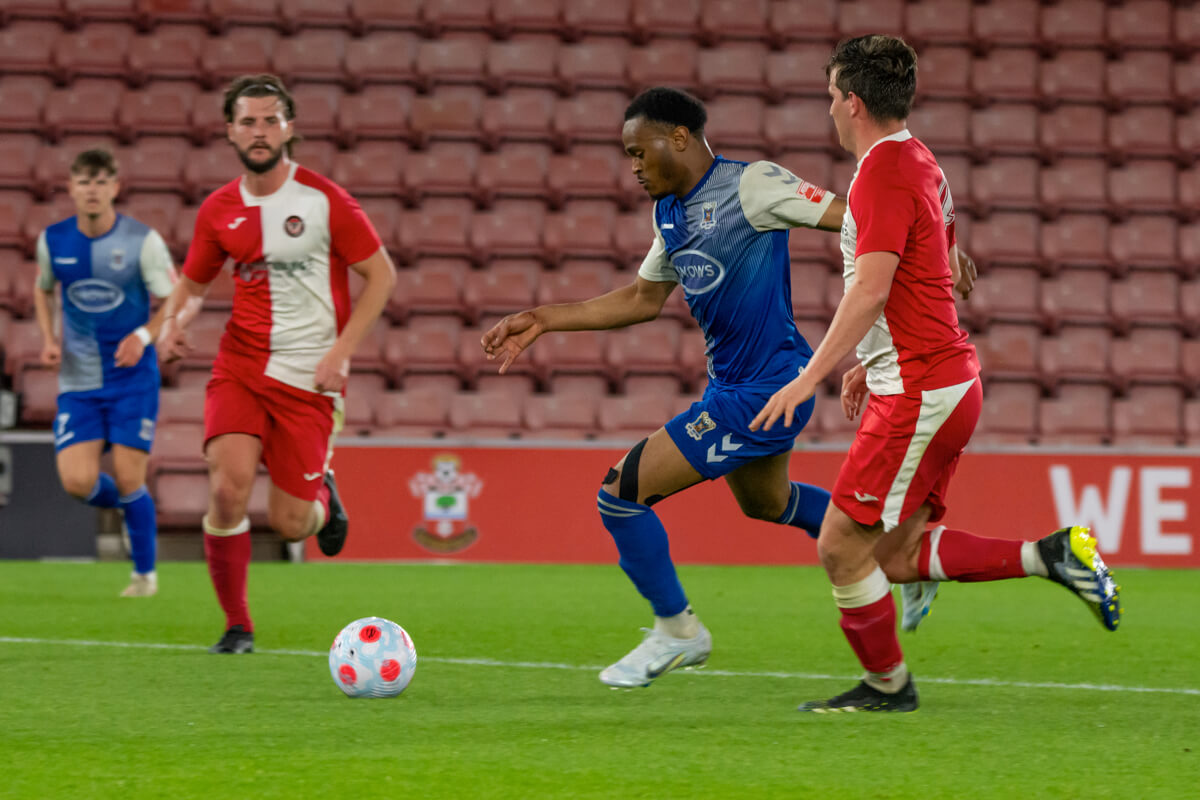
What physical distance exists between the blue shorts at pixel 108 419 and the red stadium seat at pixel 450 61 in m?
6.26

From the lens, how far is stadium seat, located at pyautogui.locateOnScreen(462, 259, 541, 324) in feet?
37.1

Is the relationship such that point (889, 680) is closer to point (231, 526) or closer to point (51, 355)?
point (231, 526)

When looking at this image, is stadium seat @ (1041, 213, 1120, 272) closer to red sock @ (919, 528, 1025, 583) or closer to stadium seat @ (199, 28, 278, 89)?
stadium seat @ (199, 28, 278, 89)

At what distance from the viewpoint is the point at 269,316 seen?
5328 mm

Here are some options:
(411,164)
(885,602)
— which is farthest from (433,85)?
(885,602)

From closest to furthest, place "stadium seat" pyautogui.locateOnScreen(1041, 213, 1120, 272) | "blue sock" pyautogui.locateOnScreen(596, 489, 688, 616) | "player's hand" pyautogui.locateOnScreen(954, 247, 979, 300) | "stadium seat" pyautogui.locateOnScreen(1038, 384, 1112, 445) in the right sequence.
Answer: "player's hand" pyautogui.locateOnScreen(954, 247, 979, 300) < "blue sock" pyautogui.locateOnScreen(596, 489, 688, 616) < "stadium seat" pyautogui.locateOnScreen(1038, 384, 1112, 445) < "stadium seat" pyautogui.locateOnScreen(1041, 213, 1120, 272)

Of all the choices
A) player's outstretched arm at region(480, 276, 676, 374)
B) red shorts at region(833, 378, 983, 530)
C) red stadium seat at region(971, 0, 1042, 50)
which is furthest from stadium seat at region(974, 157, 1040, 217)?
red shorts at region(833, 378, 983, 530)

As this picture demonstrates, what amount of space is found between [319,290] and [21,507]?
513 cm

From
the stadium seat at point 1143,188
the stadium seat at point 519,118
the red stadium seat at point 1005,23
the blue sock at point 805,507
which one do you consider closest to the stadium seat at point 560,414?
the stadium seat at point 519,118

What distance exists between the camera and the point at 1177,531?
960 cm

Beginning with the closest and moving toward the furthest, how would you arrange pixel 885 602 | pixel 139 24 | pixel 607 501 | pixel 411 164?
pixel 885 602 → pixel 607 501 → pixel 411 164 → pixel 139 24

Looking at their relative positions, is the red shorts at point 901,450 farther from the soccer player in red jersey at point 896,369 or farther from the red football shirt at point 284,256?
the red football shirt at point 284,256

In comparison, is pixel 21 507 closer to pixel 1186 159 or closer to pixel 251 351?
pixel 251 351

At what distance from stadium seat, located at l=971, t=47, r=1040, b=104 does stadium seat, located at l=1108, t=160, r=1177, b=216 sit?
106 cm
